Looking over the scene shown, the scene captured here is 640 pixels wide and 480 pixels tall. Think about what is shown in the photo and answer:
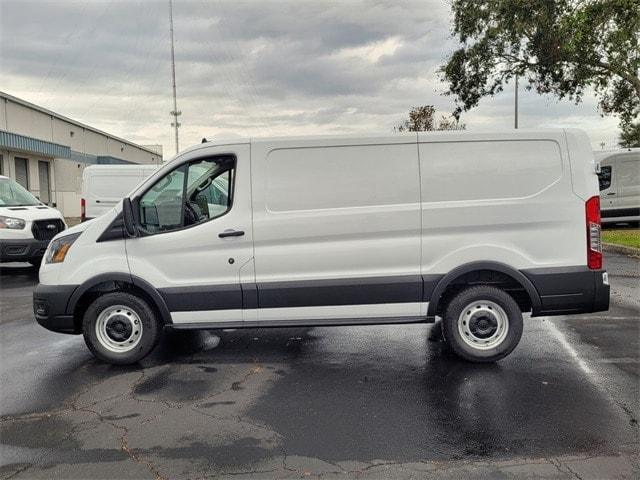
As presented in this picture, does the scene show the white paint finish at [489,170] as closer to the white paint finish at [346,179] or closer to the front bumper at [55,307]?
the white paint finish at [346,179]

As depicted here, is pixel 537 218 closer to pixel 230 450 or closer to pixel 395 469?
pixel 395 469

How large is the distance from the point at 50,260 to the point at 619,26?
15.4 metres

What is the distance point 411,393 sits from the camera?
456cm

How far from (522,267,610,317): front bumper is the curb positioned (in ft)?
30.1

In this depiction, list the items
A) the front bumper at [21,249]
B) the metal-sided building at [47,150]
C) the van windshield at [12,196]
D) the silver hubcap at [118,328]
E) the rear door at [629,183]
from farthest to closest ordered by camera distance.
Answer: the metal-sided building at [47,150] → the rear door at [629,183] → the van windshield at [12,196] → the front bumper at [21,249] → the silver hubcap at [118,328]

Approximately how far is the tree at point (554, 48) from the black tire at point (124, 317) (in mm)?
13884

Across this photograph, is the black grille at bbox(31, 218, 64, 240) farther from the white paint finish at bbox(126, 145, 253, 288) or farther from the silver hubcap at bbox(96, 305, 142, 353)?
the white paint finish at bbox(126, 145, 253, 288)

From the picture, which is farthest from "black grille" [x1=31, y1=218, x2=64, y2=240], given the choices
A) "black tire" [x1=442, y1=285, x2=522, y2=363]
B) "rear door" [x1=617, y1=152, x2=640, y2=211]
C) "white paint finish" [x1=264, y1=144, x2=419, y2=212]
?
"rear door" [x1=617, y1=152, x2=640, y2=211]

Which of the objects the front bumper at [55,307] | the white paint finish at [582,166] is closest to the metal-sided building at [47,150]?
the front bumper at [55,307]

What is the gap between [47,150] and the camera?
3347 cm

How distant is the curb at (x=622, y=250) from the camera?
13.1 metres

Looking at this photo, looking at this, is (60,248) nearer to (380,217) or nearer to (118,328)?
(118,328)

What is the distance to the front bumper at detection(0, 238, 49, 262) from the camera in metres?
11.3

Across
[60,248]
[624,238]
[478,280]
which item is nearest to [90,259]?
[60,248]
